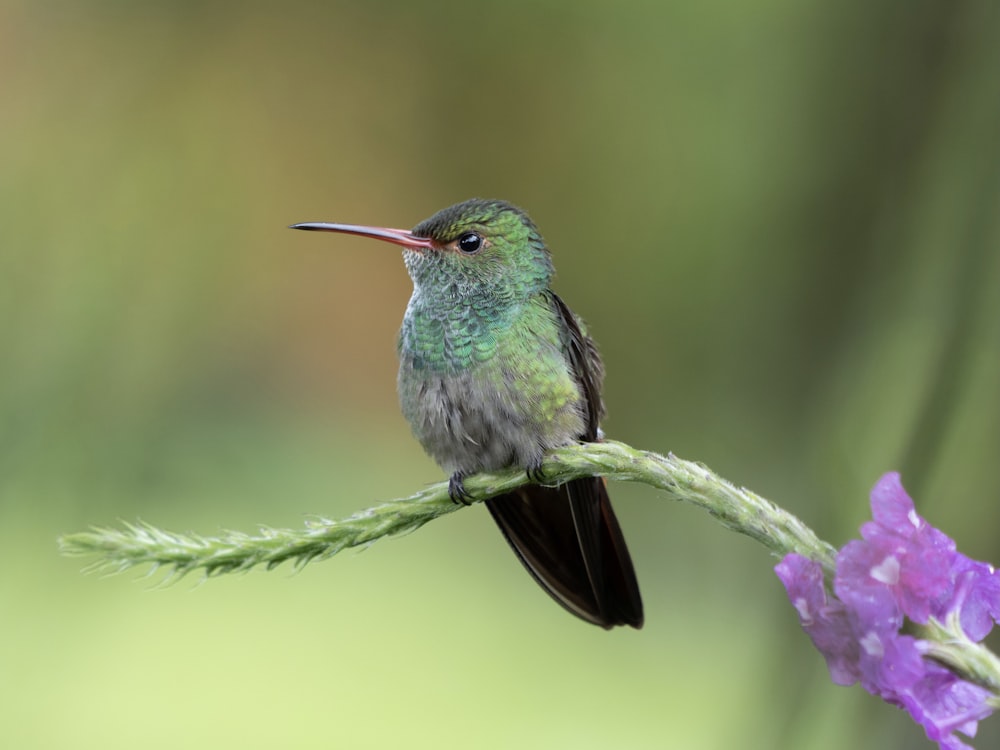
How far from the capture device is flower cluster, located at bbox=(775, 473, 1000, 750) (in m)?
0.65

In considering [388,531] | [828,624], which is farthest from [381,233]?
[828,624]

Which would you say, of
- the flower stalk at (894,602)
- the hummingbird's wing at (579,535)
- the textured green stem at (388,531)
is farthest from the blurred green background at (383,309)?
the flower stalk at (894,602)

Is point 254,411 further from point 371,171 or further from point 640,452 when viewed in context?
point 640,452

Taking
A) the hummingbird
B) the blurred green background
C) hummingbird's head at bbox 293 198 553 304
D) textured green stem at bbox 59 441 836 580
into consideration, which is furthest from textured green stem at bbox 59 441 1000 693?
the blurred green background

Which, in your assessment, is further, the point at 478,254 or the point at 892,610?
the point at 478,254

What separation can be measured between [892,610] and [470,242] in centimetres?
108

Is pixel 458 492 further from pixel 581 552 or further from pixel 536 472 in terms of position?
pixel 581 552

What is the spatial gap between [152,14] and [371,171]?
2.96 ft

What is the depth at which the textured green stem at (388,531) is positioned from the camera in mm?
778

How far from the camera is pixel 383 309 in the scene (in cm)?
361

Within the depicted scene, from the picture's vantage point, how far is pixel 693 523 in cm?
386

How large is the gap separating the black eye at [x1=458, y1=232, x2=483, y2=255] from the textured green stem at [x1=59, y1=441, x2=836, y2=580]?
541mm

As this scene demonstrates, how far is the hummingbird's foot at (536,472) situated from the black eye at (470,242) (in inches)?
16.4

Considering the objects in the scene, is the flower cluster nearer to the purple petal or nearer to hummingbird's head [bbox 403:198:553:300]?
the purple petal
